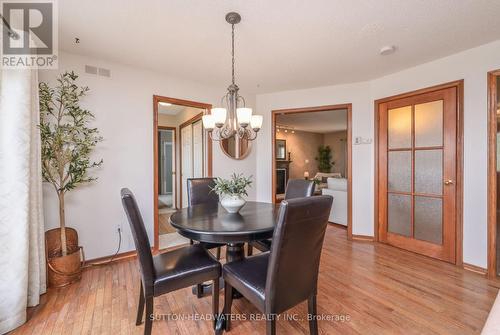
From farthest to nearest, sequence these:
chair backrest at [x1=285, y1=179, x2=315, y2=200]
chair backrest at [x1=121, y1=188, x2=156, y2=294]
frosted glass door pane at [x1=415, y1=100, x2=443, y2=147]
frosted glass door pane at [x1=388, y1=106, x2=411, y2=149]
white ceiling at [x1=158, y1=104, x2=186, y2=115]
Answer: white ceiling at [x1=158, y1=104, x2=186, y2=115], frosted glass door pane at [x1=388, y1=106, x2=411, y2=149], frosted glass door pane at [x1=415, y1=100, x2=443, y2=147], chair backrest at [x1=285, y1=179, x2=315, y2=200], chair backrest at [x1=121, y1=188, x2=156, y2=294]

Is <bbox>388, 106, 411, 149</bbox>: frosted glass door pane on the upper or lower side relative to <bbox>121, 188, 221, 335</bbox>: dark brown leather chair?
upper

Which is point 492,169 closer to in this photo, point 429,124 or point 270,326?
point 429,124

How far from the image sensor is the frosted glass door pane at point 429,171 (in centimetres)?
285

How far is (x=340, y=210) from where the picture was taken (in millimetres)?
4254

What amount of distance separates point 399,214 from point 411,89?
1.66 m

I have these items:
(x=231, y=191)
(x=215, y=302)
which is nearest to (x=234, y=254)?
(x=215, y=302)

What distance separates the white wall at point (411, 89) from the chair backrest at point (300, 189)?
139 centimetres

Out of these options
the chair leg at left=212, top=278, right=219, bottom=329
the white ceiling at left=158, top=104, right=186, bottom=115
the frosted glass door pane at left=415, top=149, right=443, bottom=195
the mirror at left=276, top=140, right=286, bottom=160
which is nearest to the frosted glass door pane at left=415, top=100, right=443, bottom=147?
the frosted glass door pane at left=415, top=149, right=443, bottom=195

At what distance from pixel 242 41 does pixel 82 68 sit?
1826mm

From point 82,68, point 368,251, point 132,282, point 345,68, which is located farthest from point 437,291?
point 82,68

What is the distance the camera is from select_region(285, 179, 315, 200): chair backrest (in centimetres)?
249

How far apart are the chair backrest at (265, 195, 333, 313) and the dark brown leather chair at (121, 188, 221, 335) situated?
20.9 inches

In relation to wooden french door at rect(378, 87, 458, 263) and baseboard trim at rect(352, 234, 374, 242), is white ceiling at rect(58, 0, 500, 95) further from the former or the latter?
baseboard trim at rect(352, 234, 374, 242)

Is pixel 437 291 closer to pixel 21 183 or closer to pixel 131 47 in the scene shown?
pixel 21 183
